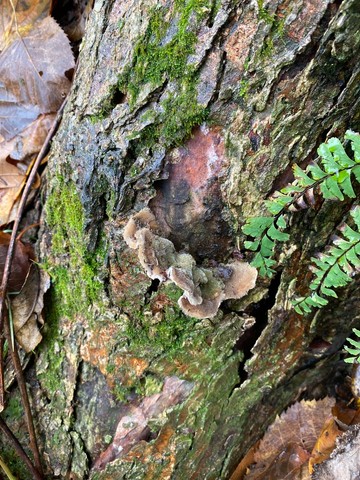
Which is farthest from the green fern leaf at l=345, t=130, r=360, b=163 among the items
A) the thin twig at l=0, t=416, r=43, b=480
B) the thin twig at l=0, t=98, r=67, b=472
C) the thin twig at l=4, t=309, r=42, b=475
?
the thin twig at l=0, t=416, r=43, b=480

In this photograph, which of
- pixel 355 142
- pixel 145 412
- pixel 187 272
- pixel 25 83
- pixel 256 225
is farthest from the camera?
pixel 25 83

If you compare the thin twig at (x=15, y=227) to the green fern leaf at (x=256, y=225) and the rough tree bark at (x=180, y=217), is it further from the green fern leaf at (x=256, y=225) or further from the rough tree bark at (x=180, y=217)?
the green fern leaf at (x=256, y=225)

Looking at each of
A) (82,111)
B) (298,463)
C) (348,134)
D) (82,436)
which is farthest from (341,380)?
(82,111)

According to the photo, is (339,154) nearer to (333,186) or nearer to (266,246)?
(333,186)

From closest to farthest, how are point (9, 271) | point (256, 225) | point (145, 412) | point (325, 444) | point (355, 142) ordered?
1. point (355, 142)
2. point (256, 225)
3. point (145, 412)
4. point (9, 271)
5. point (325, 444)

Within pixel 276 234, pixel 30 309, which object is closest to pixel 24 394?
pixel 30 309
